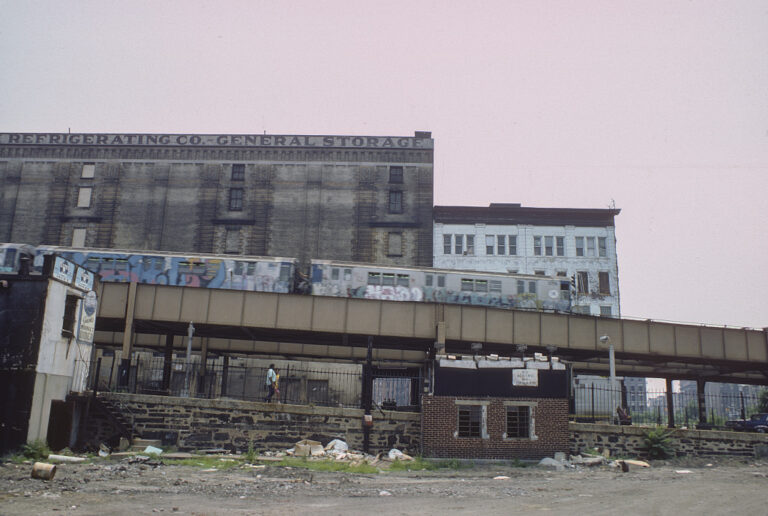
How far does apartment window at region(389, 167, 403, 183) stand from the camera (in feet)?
181

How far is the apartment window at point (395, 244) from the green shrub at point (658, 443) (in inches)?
1239

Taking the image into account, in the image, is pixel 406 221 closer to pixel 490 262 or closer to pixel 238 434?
pixel 490 262

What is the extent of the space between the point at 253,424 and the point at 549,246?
124ft

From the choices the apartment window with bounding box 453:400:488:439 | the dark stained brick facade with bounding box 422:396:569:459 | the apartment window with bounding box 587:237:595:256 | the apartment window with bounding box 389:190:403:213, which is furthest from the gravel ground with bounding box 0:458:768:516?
the apartment window with bounding box 389:190:403:213

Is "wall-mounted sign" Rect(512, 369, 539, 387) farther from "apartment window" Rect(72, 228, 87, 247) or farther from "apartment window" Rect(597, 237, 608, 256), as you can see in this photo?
"apartment window" Rect(72, 228, 87, 247)

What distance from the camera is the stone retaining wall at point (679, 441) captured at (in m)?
24.6

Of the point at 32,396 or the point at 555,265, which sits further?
the point at 555,265

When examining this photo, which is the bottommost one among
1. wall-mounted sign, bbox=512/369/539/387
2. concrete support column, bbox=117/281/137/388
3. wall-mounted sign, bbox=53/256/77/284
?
wall-mounted sign, bbox=512/369/539/387

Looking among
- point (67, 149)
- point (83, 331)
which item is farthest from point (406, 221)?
point (83, 331)

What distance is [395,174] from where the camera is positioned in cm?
5541

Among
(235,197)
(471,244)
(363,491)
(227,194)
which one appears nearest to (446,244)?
(471,244)

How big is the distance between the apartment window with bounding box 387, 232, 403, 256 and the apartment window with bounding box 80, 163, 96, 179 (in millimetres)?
26819

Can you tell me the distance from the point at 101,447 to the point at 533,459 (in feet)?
49.6

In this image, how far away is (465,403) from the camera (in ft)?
75.9
